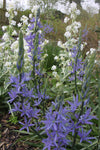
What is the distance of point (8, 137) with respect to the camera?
173 centimetres

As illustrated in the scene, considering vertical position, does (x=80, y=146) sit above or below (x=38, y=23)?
below

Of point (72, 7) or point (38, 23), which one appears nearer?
point (38, 23)

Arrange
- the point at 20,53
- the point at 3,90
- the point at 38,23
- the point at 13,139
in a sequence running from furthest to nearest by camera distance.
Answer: the point at 3,90
the point at 13,139
the point at 38,23
the point at 20,53

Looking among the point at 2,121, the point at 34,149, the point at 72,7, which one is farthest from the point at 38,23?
the point at 72,7

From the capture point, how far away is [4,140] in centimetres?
169

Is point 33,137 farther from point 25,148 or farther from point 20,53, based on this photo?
Result: point 20,53

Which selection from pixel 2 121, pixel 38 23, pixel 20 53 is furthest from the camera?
pixel 2 121

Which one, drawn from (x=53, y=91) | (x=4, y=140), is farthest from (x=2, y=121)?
(x=53, y=91)

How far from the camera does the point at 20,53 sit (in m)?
0.83

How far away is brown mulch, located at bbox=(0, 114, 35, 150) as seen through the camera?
1574mm

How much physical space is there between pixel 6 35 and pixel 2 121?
1252mm

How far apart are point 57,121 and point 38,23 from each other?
0.84 metres

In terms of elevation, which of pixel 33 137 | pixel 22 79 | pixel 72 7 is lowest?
pixel 33 137

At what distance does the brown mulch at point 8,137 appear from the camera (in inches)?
62.0
